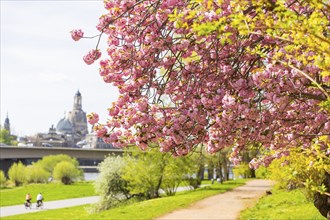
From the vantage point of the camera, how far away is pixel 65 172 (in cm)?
7788

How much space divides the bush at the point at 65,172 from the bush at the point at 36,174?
7.70 ft

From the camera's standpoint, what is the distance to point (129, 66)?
320 inches

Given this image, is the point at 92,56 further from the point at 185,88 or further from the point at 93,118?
the point at 185,88

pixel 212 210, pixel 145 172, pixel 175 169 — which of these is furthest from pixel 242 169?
pixel 212 210

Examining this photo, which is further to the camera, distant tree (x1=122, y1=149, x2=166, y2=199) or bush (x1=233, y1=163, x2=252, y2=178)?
bush (x1=233, y1=163, x2=252, y2=178)

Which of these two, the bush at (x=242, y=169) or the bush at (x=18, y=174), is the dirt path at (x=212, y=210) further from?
the bush at (x=18, y=174)

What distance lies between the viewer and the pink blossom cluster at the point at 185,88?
7.31 m

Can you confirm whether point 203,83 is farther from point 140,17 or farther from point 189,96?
point 140,17

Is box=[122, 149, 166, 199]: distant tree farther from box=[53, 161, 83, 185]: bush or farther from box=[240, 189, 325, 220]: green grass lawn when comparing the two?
box=[53, 161, 83, 185]: bush

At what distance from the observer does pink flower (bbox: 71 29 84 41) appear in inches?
314

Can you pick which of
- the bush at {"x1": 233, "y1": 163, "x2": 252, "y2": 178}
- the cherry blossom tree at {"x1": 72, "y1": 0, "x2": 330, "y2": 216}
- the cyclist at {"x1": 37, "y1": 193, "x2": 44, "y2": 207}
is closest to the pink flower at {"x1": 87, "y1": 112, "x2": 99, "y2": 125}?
the cherry blossom tree at {"x1": 72, "y1": 0, "x2": 330, "y2": 216}

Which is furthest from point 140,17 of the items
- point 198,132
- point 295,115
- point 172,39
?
point 295,115

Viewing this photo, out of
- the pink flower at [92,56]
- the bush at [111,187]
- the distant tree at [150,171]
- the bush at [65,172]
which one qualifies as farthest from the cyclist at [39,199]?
the bush at [65,172]

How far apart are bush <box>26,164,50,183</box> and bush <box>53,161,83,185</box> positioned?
2346mm
